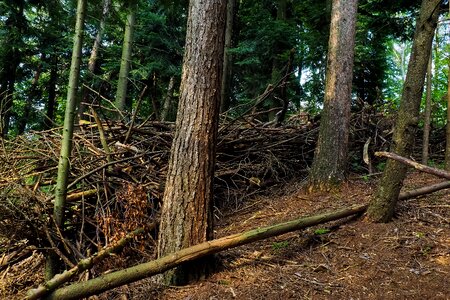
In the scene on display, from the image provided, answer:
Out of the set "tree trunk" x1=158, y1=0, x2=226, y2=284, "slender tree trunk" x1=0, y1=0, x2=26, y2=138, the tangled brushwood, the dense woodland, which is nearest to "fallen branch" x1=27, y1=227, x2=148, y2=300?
the dense woodland

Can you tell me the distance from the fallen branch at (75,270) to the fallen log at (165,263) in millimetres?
69

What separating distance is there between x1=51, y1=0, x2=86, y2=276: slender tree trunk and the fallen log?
104 centimetres

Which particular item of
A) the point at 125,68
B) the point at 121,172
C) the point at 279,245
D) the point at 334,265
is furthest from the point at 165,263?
the point at 125,68

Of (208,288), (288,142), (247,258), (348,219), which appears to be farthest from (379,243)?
(288,142)

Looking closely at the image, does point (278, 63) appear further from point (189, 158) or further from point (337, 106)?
point (189, 158)

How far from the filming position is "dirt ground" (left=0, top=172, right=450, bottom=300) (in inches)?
122

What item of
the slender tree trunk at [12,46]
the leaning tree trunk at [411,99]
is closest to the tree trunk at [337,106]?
the leaning tree trunk at [411,99]

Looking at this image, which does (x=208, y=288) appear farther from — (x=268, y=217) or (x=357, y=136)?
(x=357, y=136)

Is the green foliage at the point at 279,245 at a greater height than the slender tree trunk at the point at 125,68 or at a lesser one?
lesser

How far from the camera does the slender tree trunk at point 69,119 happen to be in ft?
11.7

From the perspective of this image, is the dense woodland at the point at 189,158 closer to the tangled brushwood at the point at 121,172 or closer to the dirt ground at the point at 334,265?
the tangled brushwood at the point at 121,172

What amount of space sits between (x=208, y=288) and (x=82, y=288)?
108cm

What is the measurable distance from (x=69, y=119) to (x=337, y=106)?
3.76 meters

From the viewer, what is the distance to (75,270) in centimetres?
291
